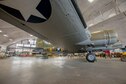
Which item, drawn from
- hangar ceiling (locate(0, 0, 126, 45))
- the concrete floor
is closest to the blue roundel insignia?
the concrete floor

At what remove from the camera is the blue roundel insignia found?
97cm

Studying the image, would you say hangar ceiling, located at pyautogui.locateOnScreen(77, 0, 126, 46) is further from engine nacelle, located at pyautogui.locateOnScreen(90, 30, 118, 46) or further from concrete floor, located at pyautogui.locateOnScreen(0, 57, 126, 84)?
concrete floor, located at pyautogui.locateOnScreen(0, 57, 126, 84)

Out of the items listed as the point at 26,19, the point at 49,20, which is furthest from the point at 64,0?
the point at 26,19

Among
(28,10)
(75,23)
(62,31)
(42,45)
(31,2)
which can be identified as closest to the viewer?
(31,2)

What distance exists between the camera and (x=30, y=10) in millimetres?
1053

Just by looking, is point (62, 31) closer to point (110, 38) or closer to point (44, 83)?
point (44, 83)

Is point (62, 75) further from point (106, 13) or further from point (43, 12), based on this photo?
point (106, 13)

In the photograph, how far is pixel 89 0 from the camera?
522 centimetres

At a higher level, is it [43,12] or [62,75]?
[43,12]

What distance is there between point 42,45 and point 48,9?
8.96 meters

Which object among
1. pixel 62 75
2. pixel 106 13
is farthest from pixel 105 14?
pixel 62 75

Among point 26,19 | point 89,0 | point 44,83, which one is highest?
point 89,0

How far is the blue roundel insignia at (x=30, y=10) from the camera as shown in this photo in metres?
0.97

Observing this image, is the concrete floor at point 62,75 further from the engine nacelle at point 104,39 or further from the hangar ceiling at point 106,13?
the hangar ceiling at point 106,13
